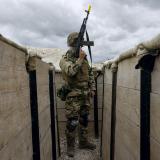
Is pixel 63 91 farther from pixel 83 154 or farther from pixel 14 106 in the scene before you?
pixel 14 106

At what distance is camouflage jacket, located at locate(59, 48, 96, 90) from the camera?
16.4ft

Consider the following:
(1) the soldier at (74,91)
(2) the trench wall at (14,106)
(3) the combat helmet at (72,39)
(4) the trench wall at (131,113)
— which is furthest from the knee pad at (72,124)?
(2) the trench wall at (14,106)

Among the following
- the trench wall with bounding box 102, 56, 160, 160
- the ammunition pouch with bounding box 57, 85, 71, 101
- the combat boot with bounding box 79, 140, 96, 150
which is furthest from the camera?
the combat boot with bounding box 79, 140, 96, 150

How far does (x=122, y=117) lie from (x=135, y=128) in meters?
0.63

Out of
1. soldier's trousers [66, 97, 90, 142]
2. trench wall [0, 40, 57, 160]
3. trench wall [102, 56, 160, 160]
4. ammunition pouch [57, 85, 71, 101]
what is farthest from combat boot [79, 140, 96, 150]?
trench wall [0, 40, 57, 160]

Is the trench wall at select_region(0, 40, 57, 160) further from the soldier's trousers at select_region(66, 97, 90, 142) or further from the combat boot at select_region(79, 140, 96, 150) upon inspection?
the combat boot at select_region(79, 140, 96, 150)

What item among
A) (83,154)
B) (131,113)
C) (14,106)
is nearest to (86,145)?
(83,154)

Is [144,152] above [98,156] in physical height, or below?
above

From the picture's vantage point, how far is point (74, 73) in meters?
4.95

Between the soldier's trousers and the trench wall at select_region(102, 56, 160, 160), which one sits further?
the soldier's trousers

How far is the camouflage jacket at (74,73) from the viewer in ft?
16.4

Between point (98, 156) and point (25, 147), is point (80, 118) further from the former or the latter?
point (25, 147)

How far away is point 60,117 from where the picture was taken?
623cm

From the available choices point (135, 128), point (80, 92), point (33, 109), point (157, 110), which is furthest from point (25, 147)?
point (80, 92)
